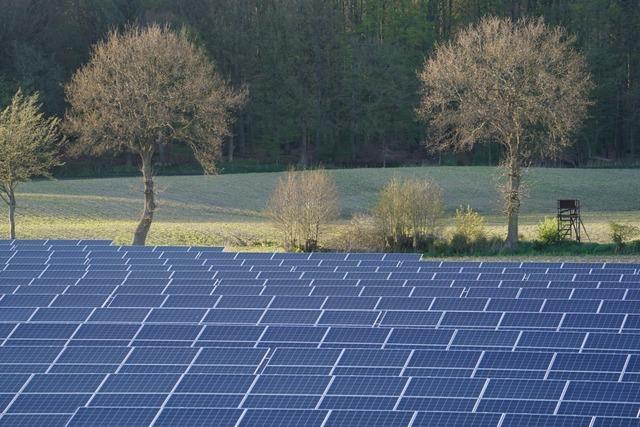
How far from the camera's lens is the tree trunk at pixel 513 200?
39438 millimetres

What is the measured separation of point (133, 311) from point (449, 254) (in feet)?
67.5

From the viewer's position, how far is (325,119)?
271ft

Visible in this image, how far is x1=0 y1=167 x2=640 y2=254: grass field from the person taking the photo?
44.5 metres

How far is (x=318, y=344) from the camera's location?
1755 centimetres

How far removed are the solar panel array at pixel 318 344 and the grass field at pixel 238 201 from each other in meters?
18.4

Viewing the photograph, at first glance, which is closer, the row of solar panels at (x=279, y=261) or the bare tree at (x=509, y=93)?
the row of solar panels at (x=279, y=261)

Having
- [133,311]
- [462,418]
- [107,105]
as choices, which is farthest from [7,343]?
[107,105]

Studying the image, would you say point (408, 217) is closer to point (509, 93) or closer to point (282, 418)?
point (509, 93)

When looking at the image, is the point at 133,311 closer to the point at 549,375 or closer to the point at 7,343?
the point at 7,343

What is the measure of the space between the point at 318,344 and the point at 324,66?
219 feet

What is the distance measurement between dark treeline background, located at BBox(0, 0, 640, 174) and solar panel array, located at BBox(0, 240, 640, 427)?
185 ft

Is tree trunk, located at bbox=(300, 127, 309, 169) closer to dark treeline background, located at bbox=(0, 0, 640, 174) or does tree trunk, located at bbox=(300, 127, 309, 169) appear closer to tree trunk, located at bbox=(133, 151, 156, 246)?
dark treeline background, located at bbox=(0, 0, 640, 174)

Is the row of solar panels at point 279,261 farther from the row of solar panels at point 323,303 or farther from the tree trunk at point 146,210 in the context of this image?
the tree trunk at point 146,210

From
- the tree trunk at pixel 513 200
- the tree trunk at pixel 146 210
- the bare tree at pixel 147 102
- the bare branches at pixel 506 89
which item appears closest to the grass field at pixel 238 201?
the tree trunk at pixel 146 210
